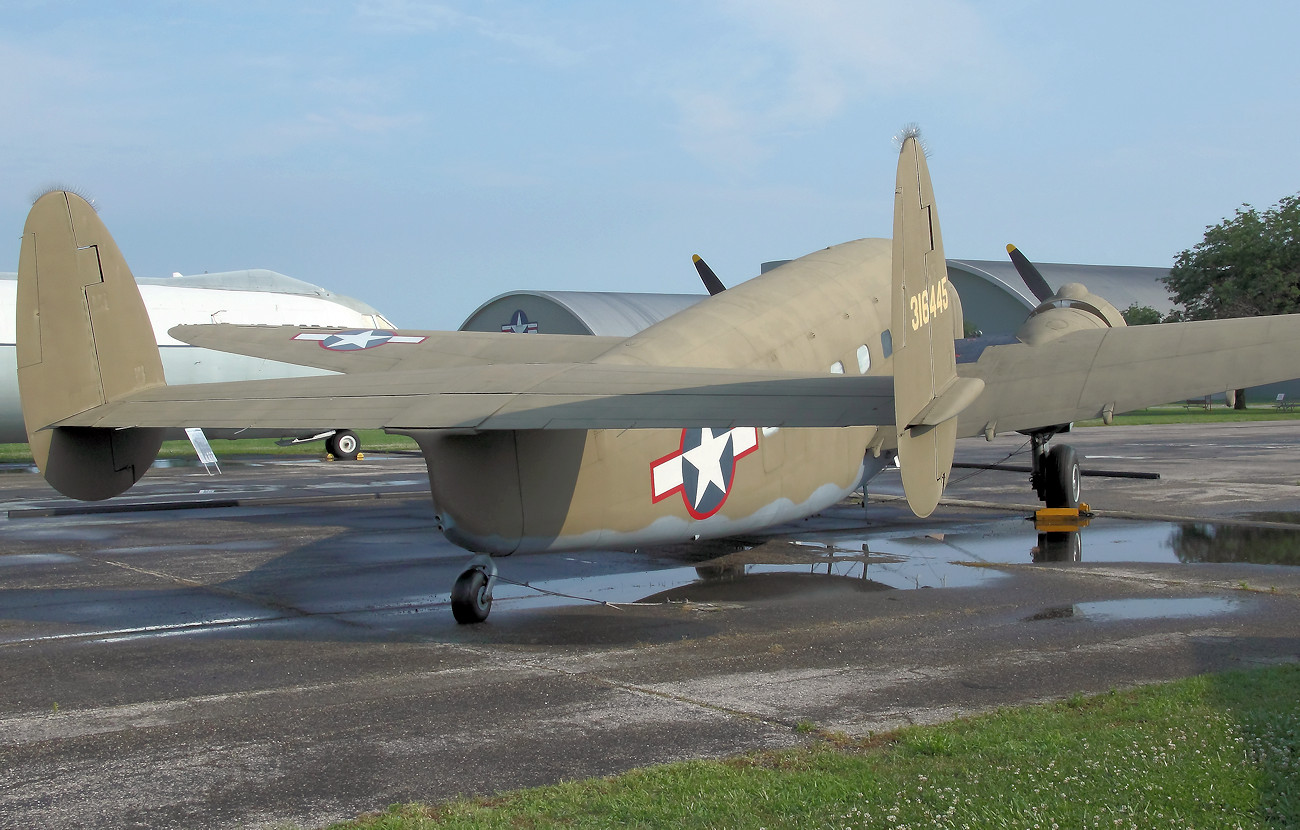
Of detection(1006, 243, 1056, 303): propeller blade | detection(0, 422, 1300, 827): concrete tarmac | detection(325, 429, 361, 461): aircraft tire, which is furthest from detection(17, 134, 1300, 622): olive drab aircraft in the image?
detection(325, 429, 361, 461): aircraft tire

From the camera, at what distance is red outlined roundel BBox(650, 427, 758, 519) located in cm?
1004

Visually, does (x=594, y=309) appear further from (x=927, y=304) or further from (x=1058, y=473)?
(x=927, y=304)

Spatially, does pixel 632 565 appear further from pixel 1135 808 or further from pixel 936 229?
pixel 1135 808

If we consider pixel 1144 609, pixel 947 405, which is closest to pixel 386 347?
pixel 947 405

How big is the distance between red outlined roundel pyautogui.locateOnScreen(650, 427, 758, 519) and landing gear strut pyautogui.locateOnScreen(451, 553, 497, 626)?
1880mm

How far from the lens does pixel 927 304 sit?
8758 mm

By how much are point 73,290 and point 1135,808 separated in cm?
881

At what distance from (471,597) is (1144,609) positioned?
6456 millimetres

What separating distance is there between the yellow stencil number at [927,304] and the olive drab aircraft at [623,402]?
0.09 ft

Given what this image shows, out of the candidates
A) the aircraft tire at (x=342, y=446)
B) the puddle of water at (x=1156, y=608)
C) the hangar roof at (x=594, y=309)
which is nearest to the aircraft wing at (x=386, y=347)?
the puddle of water at (x=1156, y=608)

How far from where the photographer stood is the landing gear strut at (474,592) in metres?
10.5

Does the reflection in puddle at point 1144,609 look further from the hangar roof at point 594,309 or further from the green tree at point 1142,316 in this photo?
the green tree at point 1142,316

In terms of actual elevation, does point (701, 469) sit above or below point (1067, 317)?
below

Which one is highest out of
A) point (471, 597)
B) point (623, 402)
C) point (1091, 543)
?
point (623, 402)
